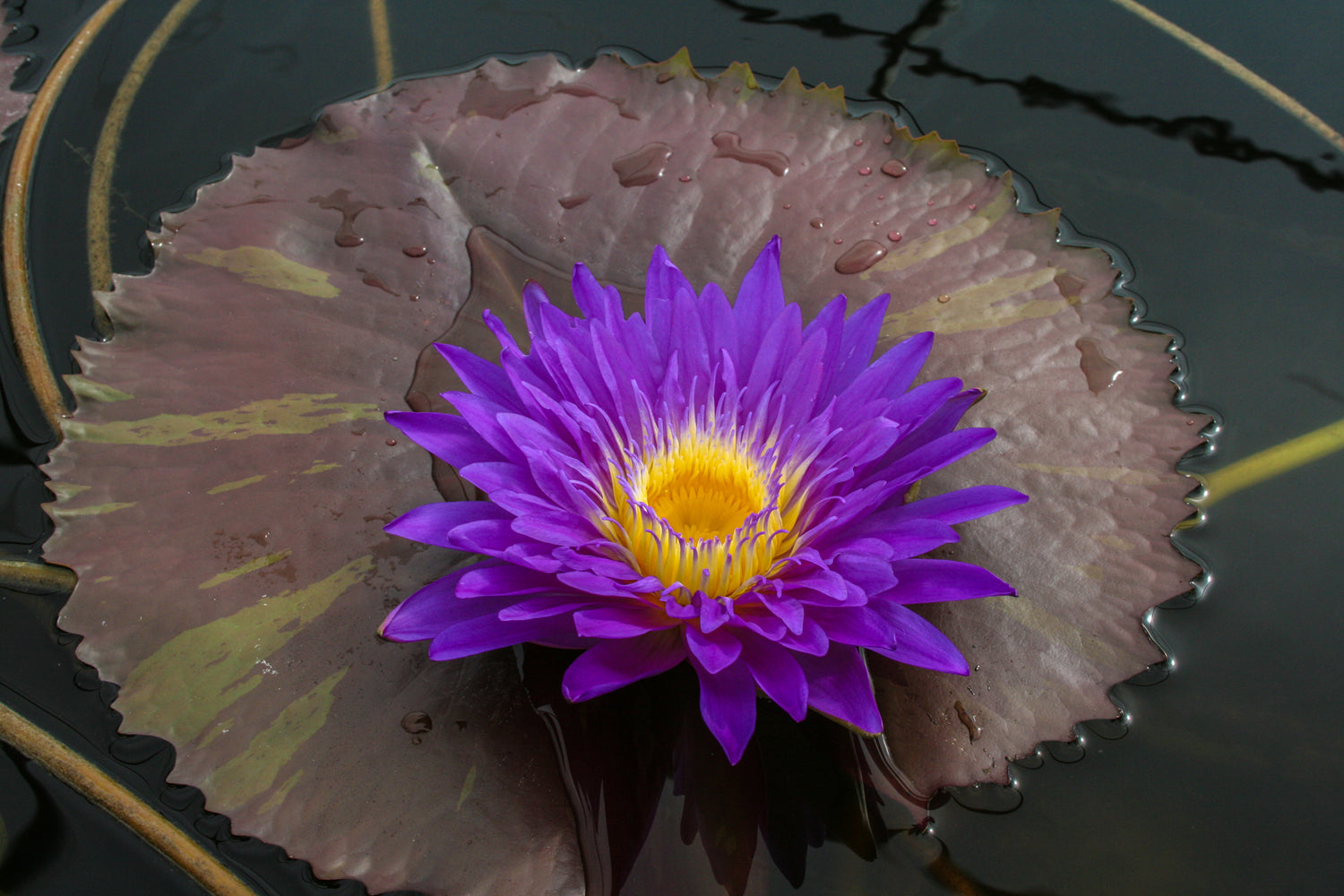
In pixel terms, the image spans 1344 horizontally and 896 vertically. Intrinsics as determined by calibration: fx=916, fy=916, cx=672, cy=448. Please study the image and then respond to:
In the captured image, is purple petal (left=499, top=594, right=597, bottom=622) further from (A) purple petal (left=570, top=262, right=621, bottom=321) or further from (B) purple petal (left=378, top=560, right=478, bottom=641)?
(A) purple petal (left=570, top=262, right=621, bottom=321)

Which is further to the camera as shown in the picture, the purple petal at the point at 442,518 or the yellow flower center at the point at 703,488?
the yellow flower center at the point at 703,488

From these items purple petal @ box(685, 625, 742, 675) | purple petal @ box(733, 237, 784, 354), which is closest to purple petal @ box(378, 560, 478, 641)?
purple petal @ box(685, 625, 742, 675)

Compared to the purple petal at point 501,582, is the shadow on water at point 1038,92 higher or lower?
higher

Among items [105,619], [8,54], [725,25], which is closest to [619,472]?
[105,619]

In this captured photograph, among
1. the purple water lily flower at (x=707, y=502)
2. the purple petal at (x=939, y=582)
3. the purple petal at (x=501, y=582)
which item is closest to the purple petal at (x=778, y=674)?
the purple water lily flower at (x=707, y=502)

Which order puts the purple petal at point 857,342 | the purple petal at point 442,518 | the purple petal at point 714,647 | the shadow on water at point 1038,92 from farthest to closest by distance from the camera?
the shadow on water at point 1038,92 → the purple petal at point 857,342 → the purple petal at point 442,518 → the purple petal at point 714,647

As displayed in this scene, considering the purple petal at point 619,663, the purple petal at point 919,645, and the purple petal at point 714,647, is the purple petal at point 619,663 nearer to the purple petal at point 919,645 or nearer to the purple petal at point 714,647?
the purple petal at point 714,647

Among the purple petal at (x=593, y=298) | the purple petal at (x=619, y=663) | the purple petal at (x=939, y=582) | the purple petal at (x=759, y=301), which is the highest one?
the purple petal at (x=759, y=301)
